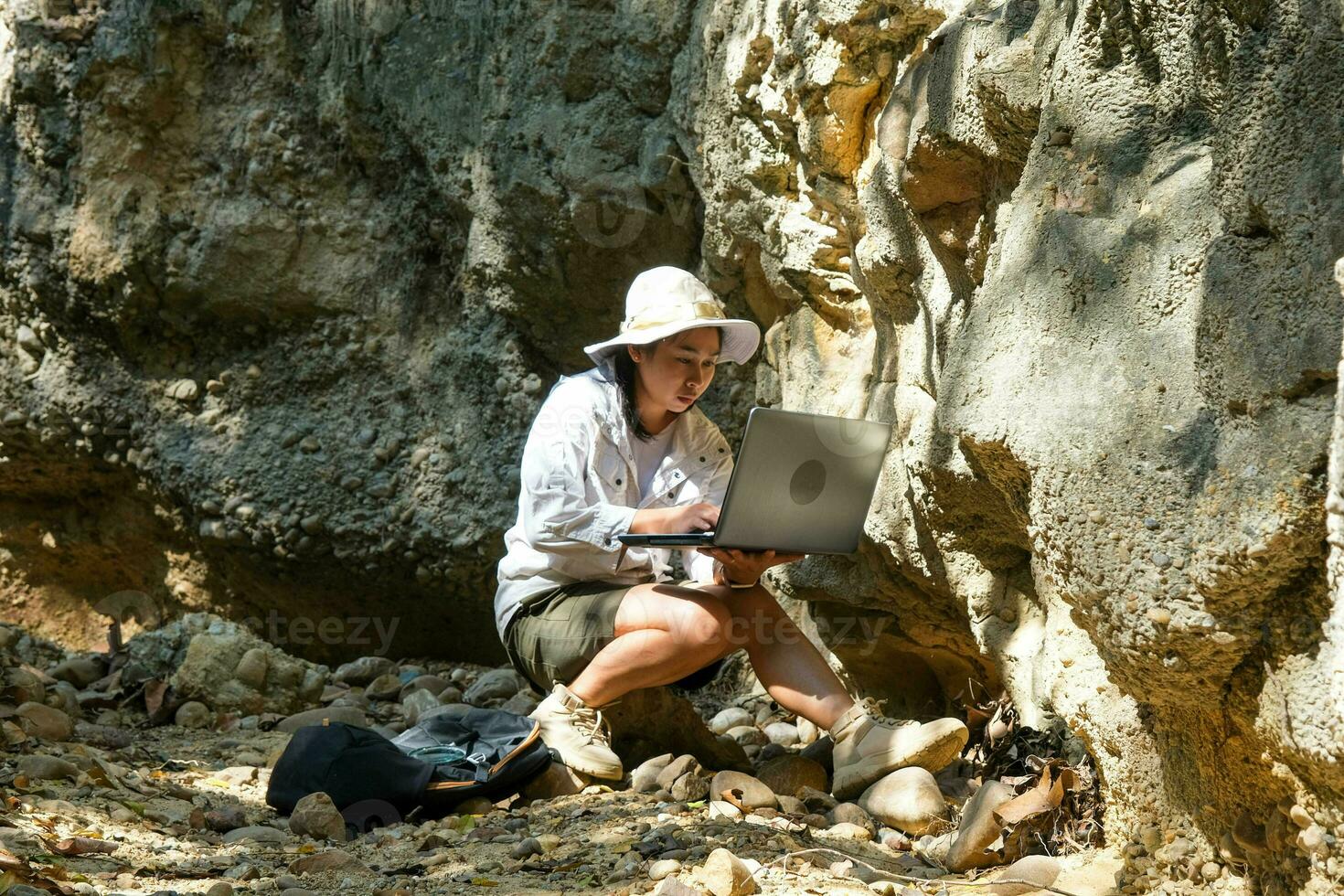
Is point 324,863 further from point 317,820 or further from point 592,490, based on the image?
point 592,490

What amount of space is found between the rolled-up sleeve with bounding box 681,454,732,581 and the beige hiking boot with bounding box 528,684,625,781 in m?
0.45

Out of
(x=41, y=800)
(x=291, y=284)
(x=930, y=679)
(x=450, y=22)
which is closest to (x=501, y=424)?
(x=291, y=284)

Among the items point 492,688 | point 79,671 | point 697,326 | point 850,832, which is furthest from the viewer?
point 492,688

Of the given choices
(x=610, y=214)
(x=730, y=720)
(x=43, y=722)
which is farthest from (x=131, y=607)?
(x=730, y=720)

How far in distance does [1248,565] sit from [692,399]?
1726mm

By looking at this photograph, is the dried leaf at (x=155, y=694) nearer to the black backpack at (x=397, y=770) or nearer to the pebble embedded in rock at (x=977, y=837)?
the black backpack at (x=397, y=770)

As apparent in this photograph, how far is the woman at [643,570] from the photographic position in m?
3.04

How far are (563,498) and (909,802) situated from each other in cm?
107

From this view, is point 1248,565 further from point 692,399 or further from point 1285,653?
point 692,399

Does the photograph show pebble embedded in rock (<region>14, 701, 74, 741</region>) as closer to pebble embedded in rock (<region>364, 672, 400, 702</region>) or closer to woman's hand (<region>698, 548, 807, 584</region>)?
pebble embedded in rock (<region>364, 672, 400, 702</region>)

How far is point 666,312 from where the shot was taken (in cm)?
321

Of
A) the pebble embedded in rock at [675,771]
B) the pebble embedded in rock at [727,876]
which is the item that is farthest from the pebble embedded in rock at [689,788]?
the pebble embedded in rock at [727,876]

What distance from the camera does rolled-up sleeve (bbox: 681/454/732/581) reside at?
3.34m

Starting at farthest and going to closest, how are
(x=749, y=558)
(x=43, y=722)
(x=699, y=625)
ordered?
(x=43, y=722), (x=699, y=625), (x=749, y=558)
